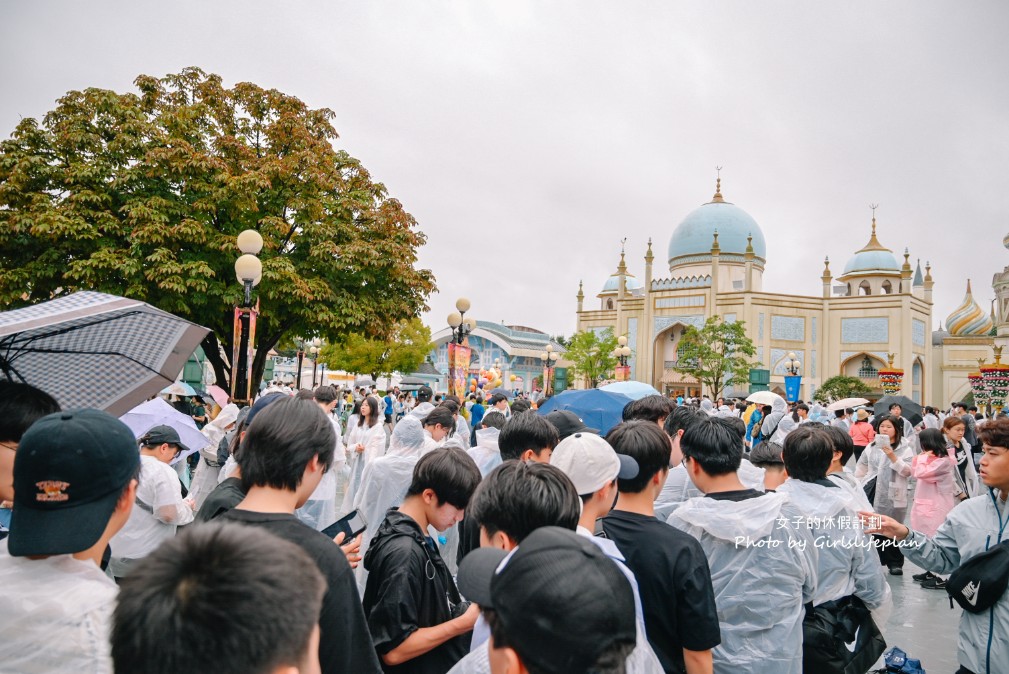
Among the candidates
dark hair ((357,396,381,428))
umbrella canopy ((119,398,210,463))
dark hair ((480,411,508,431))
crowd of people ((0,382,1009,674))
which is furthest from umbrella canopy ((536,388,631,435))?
umbrella canopy ((119,398,210,463))

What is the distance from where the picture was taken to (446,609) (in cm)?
252

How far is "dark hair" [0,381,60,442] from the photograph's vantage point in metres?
2.48

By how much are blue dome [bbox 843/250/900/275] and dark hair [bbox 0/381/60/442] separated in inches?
1997

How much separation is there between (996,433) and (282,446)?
3468 millimetres

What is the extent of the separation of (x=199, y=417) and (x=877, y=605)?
10020 mm

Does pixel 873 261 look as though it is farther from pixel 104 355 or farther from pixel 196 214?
pixel 104 355

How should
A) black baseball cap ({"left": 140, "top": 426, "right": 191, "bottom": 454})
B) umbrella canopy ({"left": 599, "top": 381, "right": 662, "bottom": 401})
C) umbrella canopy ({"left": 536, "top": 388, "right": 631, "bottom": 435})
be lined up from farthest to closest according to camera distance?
umbrella canopy ({"left": 599, "top": 381, "right": 662, "bottom": 401})
umbrella canopy ({"left": 536, "top": 388, "right": 631, "bottom": 435})
black baseball cap ({"left": 140, "top": 426, "right": 191, "bottom": 454})

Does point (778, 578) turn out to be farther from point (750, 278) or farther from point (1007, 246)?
point (1007, 246)

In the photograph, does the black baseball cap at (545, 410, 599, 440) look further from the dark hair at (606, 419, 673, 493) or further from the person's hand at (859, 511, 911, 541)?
the person's hand at (859, 511, 911, 541)


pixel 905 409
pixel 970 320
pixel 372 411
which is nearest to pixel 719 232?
pixel 970 320

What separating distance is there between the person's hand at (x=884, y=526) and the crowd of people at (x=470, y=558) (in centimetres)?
1

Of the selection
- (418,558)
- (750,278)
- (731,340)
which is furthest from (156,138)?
(750,278)

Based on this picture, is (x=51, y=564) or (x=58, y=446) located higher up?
(x=58, y=446)

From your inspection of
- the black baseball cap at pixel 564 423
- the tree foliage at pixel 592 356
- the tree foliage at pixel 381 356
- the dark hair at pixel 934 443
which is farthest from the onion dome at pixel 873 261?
the black baseball cap at pixel 564 423
